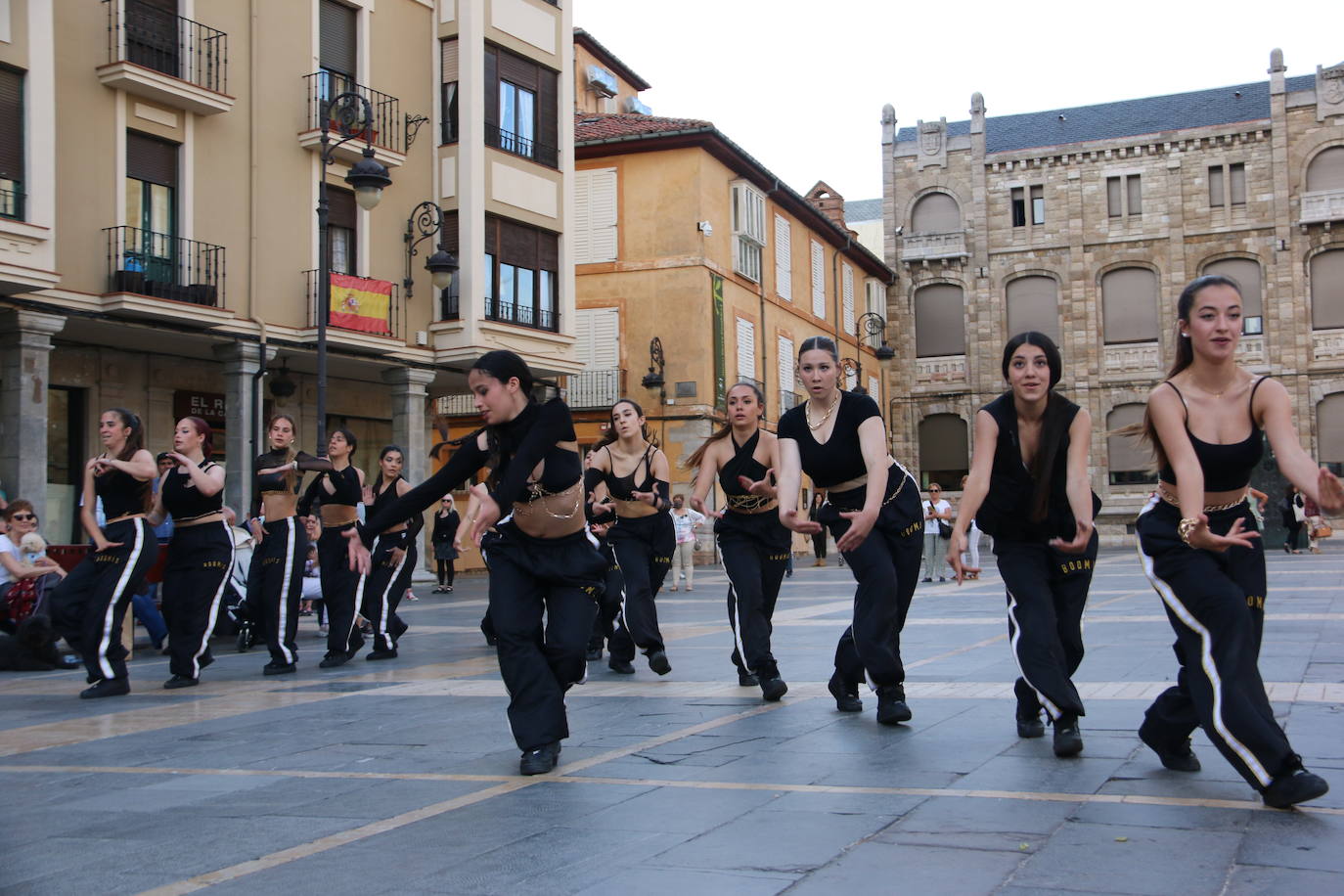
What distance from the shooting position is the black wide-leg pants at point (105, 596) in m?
9.20

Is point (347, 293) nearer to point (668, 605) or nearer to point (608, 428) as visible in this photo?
point (668, 605)

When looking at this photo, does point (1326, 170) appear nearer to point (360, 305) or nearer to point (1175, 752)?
point (360, 305)

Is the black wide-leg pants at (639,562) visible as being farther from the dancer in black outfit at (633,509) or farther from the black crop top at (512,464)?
the black crop top at (512,464)

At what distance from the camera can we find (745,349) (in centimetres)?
3906

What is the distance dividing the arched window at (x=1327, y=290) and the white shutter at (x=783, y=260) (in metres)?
19.7

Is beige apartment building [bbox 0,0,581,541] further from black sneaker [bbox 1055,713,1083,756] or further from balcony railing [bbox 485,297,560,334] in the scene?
black sneaker [bbox 1055,713,1083,756]

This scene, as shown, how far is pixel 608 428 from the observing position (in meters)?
10.1

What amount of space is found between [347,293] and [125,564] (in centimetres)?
1571

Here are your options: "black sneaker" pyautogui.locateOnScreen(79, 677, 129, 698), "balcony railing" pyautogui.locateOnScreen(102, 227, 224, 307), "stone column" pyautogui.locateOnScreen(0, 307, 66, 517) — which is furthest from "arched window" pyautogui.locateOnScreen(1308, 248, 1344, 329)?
"black sneaker" pyautogui.locateOnScreen(79, 677, 129, 698)

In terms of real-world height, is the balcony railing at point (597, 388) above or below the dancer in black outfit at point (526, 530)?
above

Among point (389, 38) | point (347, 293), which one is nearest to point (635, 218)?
point (389, 38)

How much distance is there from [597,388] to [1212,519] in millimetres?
31396

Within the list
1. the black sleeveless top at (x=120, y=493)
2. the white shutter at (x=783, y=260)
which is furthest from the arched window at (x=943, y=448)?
the black sleeveless top at (x=120, y=493)

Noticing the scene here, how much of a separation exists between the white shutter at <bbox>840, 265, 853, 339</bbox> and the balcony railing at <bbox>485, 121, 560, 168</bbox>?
21444 millimetres
